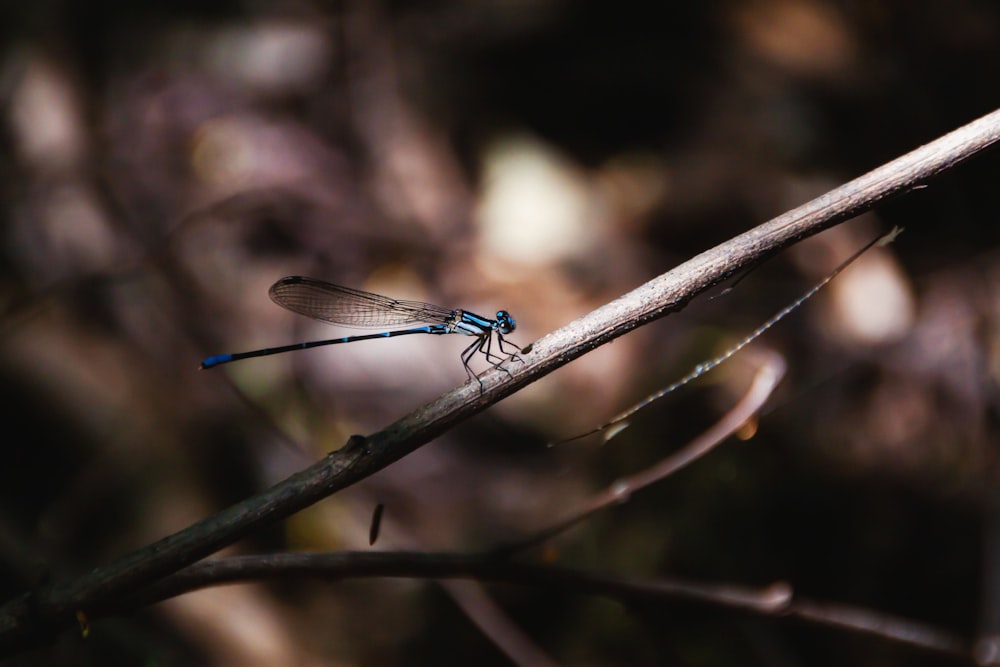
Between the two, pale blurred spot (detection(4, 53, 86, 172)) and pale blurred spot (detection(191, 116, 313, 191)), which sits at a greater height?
pale blurred spot (detection(4, 53, 86, 172))

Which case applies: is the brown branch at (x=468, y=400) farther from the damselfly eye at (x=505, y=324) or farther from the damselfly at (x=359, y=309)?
the damselfly at (x=359, y=309)

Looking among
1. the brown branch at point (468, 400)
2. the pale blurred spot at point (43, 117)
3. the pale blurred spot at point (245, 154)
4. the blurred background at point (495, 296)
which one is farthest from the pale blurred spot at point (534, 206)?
the brown branch at point (468, 400)

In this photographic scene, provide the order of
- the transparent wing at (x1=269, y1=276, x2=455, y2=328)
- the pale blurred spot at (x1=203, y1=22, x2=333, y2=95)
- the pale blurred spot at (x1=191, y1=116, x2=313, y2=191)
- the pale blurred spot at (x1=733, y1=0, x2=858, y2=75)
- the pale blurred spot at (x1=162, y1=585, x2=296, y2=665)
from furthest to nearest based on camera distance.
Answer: the pale blurred spot at (x1=203, y1=22, x2=333, y2=95)
the pale blurred spot at (x1=191, y1=116, x2=313, y2=191)
the pale blurred spot at (x1=733, y1=0, x2=858, y2=75)
the transparent wing at (x1=269, y1=276, x2=455, y2=328)
the pale blurred spot at (x1=162, y1=585, x2=296, y2=665)

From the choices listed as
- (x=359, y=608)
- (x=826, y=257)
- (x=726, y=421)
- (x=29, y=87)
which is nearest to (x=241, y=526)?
(x=726, y=421)

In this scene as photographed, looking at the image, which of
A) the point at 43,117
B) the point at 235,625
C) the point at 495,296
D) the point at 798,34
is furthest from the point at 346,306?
the point at 798,34

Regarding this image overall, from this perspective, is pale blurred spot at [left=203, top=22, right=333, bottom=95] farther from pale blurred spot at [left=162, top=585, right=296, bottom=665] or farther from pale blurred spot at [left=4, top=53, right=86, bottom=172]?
pale blurred spot at [left=162, top=585, right=296, bottom=665]

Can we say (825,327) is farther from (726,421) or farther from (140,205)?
(140,205)

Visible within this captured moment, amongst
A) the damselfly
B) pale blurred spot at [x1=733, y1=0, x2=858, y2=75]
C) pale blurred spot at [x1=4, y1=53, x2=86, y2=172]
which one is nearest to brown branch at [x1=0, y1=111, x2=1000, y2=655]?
the damselfly
